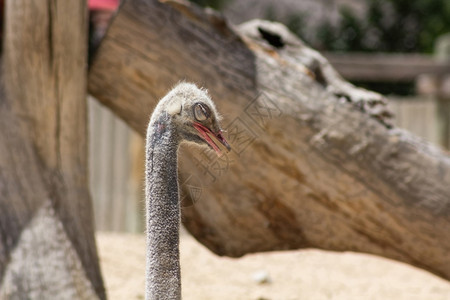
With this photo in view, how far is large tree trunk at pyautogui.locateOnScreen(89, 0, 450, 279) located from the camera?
3779 millimetres

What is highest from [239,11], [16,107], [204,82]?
[204,82]

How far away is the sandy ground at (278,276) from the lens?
5219 mm

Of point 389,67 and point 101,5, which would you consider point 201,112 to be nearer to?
point 101,5

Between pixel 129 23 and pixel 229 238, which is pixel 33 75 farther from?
pixel 229 238

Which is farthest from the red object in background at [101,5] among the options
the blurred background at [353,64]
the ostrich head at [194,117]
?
the ostrich head at [194,117]

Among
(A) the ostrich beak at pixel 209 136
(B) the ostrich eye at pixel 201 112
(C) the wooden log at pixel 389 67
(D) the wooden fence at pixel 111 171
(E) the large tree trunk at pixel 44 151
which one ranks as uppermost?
(B) the ostrich eye at pixel 201 112

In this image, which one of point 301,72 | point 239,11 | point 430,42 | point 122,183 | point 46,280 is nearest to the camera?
point 46,280

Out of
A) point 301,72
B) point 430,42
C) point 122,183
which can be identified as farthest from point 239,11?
point 301,72

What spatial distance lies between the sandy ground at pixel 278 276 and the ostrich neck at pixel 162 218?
97.2 inches

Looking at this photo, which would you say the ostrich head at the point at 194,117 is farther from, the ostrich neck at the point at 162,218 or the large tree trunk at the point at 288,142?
the large tree trunk at the point at 288,142

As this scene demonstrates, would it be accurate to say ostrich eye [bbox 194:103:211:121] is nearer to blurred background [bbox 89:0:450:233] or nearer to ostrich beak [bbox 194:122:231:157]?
ostrich beak [bbox 194:122:231:157]

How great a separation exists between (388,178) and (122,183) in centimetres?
469

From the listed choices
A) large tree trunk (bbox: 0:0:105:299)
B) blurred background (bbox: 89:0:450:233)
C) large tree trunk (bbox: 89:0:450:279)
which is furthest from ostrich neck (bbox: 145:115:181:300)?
large tree trunk (bbox: 0:0:105:299)

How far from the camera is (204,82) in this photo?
12.5 feet
